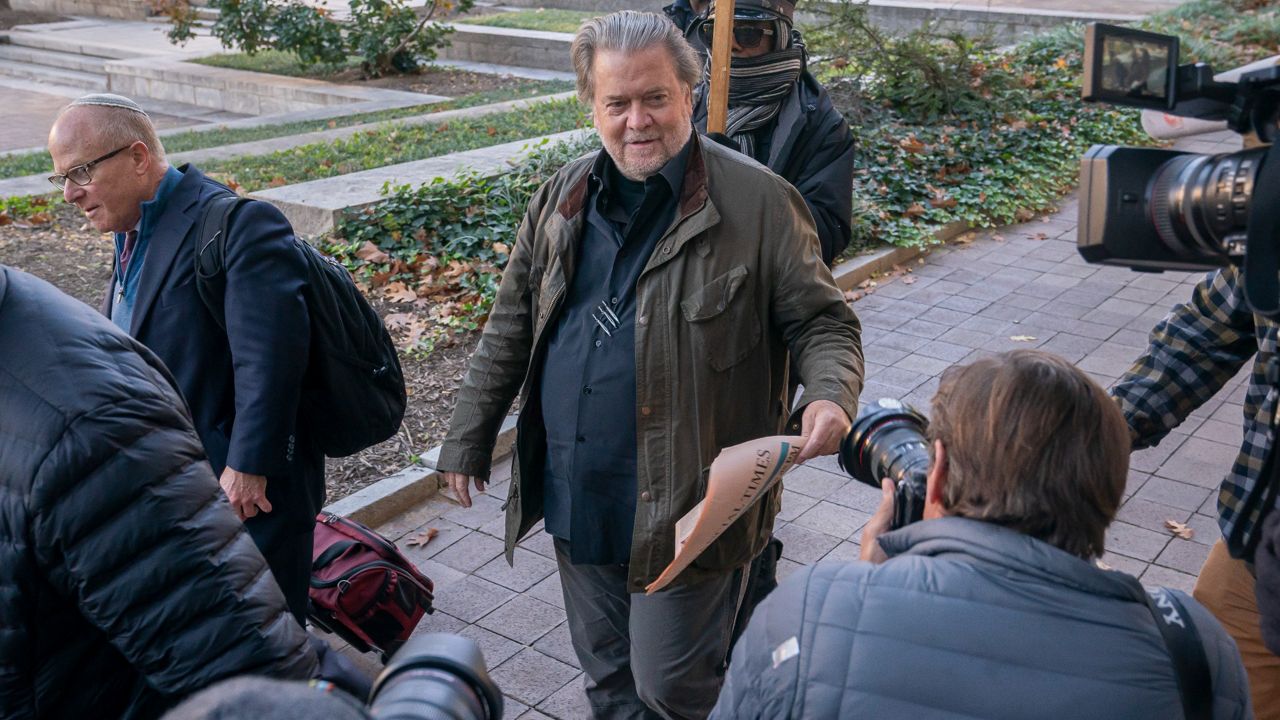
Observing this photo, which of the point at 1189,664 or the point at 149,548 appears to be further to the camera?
the point at 149,548

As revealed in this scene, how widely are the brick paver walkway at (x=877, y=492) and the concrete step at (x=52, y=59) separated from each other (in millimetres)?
16981

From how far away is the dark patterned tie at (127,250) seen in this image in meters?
3.30

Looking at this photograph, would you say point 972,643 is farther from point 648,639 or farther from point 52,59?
point 52,59

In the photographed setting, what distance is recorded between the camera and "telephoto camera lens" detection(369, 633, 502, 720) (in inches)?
53.1

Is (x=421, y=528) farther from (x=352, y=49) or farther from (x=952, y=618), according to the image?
(x=352, y=49)

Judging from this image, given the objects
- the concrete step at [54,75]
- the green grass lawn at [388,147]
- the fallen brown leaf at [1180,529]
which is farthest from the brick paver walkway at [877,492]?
the concrete step at [54,75]

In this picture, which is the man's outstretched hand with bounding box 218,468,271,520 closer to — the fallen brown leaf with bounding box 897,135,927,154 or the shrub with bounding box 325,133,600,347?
the shrub with bounding box 325,133,600,347

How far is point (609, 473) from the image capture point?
292 cm

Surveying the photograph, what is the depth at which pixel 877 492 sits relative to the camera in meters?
5.25

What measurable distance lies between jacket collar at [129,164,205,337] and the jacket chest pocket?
144cm

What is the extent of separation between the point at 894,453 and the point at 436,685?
1.14 m

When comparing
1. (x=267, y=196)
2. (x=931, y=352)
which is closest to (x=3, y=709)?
(x=931, y=352)

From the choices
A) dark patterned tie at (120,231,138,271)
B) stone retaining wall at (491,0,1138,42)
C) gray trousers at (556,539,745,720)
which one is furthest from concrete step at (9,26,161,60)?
gray trousers at (556,539,745,720)

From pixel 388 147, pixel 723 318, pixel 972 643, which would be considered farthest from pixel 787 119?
pixel 388 147
